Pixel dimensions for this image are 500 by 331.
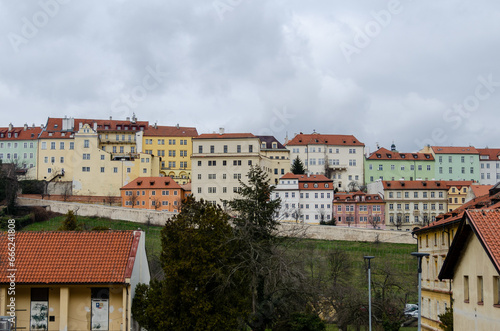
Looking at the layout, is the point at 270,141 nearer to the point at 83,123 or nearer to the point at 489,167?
the point at 83,123

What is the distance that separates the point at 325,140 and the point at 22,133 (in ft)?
200

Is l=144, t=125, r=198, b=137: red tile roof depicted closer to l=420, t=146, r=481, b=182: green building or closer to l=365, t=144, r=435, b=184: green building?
l=365, t=144, r=435, b=184: green building

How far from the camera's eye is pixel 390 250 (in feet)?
264

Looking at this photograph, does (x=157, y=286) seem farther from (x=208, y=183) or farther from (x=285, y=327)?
(x=208, y=183)

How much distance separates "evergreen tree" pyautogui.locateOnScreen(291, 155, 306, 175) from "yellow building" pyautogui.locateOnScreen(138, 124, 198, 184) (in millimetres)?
20636

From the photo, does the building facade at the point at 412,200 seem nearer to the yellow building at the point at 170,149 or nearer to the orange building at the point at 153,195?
the orange building at the point at 153,195

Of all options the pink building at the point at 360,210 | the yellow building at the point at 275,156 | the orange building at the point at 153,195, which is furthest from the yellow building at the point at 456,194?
the orange building at the point at 153,195

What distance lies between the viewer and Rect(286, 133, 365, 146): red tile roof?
417 feet

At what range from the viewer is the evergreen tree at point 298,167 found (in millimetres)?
122062

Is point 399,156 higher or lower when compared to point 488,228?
higher

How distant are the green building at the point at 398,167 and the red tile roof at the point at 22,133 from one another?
66.5 meters

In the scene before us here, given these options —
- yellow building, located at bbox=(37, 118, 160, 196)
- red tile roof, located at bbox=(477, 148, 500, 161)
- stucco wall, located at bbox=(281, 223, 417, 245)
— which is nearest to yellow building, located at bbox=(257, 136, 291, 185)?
yellow building, located at bbox=(37, 118, 160, 196)

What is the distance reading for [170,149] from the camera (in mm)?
124438

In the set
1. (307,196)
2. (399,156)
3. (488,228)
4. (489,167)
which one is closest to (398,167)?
(399,156)
